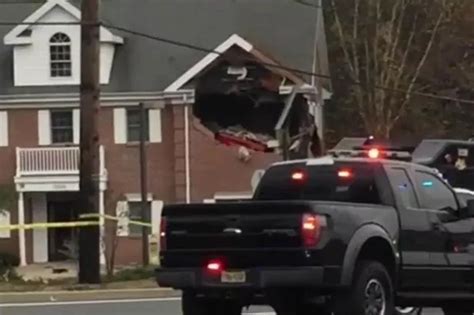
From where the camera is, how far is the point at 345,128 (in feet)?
198

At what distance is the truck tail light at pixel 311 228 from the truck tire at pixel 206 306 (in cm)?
159

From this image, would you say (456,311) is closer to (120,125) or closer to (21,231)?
(120,125)

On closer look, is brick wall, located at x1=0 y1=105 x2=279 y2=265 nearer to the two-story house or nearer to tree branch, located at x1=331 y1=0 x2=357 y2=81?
the two-story house

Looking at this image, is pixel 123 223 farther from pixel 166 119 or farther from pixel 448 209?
pixel 448 209

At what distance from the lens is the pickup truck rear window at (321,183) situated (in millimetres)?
14062

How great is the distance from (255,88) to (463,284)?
2878cm

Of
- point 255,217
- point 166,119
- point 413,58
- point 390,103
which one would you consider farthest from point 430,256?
point 413,58

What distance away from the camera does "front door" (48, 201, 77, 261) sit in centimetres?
4238

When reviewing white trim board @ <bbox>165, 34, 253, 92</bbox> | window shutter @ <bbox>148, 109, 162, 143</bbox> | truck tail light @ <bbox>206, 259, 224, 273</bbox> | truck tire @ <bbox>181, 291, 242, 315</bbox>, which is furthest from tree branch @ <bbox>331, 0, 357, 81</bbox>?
truck tail light @ <bbox>206, 259, 224, 273</bbox>

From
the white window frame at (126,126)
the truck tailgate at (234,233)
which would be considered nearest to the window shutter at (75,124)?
the white window frame at (126,126)

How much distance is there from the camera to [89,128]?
24.2 meters

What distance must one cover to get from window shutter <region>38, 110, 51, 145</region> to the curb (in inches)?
789

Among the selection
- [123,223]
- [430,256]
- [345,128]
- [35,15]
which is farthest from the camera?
[345,128]

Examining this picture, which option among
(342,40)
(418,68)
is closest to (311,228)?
(342,40)
